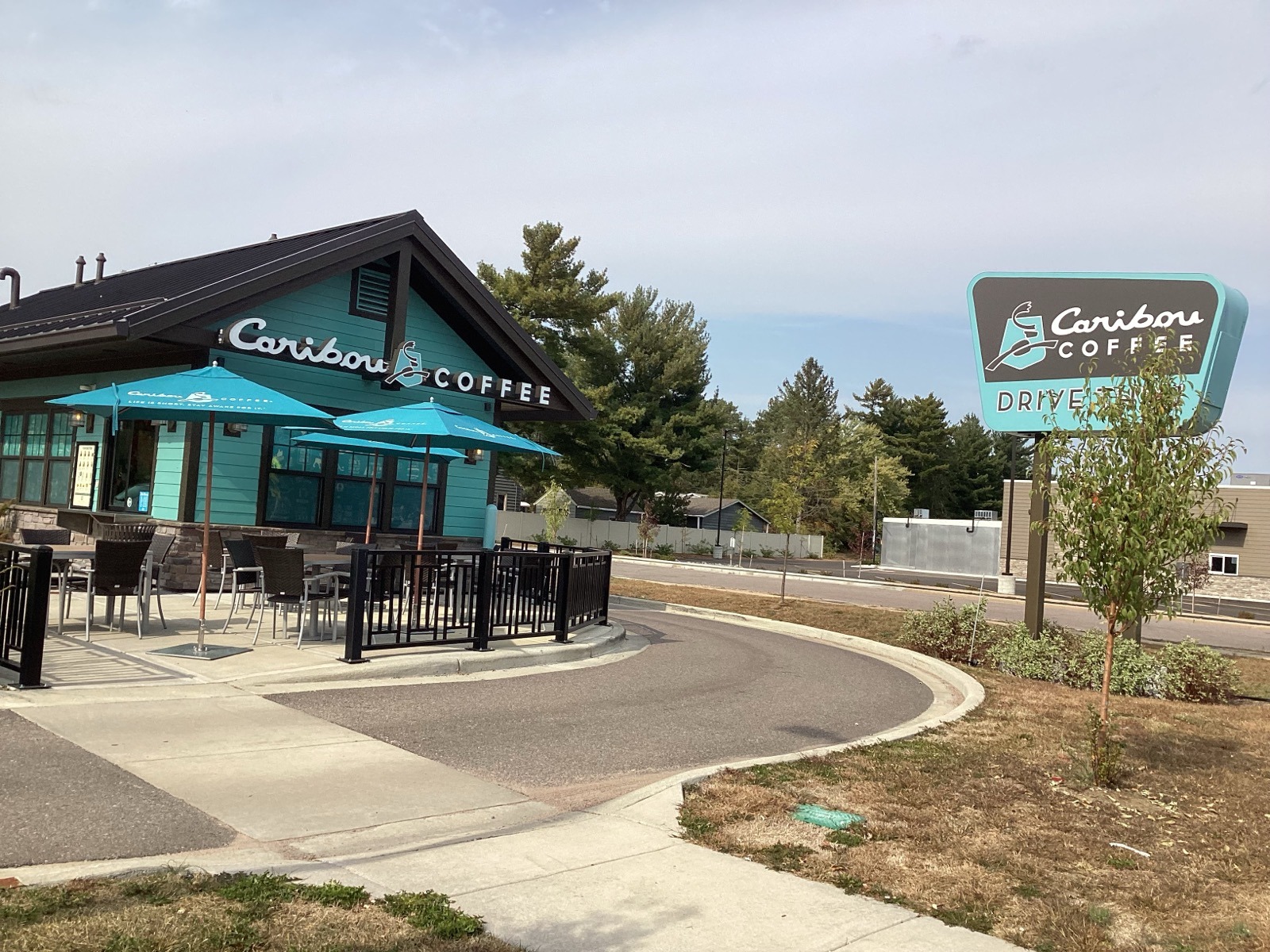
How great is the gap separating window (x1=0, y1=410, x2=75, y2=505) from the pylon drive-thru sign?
15471mm

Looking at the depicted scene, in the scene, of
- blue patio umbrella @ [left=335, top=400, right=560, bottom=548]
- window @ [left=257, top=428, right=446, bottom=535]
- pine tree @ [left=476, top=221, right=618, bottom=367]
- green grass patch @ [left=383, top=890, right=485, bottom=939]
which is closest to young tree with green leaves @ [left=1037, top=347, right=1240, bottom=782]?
green grass patch @ [left=383, top=890, right=485, bottom=939]

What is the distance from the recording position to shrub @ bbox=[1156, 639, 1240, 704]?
13008mm

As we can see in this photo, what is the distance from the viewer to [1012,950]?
418cm

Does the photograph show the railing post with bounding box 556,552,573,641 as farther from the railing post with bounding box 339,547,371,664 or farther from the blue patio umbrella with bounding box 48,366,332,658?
the blue patio umbrella with bounding box 48,366,332,658

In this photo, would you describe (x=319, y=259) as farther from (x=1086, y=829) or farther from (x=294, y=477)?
(x=1086, y=829)

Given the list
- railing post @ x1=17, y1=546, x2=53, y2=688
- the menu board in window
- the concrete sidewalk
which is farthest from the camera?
the menu board in window

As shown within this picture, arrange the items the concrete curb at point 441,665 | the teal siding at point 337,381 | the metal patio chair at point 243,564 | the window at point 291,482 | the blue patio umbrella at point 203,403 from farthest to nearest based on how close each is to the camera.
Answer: the window at point 291,482, the teal siding at point 337,381, the metal patio chair at point 243,564, the blue patio umbrella at point 203,403, the concrete curb at point 441,665

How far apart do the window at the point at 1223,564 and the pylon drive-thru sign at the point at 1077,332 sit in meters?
35.2

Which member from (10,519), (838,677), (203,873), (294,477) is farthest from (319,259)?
(203,873)

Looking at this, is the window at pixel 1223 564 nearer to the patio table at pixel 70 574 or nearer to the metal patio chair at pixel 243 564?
the metal patio chair at pixel 243 564

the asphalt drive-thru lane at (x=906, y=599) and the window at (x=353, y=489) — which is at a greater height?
the window at (x=353, y=489)

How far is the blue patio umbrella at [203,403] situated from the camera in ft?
31.4

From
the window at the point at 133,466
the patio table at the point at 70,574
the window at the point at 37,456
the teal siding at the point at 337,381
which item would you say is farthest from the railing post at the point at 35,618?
the window at the point at 37,456

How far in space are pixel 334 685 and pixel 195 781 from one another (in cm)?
321
